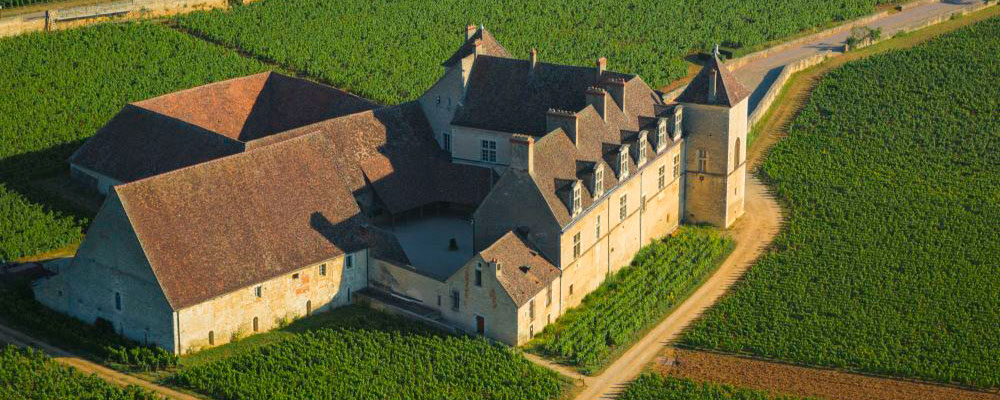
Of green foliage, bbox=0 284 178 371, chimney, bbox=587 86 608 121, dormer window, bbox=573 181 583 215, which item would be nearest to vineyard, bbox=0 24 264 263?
green foliage, bbox=0 284 178 371

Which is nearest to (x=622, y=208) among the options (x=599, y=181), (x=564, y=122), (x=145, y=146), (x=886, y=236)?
(x=599, y=181)

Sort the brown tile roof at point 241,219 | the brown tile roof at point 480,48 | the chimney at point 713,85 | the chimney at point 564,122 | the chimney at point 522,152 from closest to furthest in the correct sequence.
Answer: the brown tile roof at point 241,219
the chimney at point 522,152
the chimney at point 564,122
the chimney at point 713,85
the brown tile roof at point 480,48

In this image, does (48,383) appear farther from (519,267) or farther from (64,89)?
(64,89)

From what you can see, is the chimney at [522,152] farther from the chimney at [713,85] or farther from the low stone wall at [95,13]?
the low stone wall at [95,13]

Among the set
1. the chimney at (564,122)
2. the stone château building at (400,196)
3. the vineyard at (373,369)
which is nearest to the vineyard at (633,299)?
the stone château building at (400,196)

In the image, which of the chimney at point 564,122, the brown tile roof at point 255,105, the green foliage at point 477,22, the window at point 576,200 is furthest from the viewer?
the green foliage at point 477,22

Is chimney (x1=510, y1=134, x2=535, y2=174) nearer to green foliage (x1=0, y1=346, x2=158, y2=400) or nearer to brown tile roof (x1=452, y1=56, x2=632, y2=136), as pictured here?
brown tile roof (x1=452, y1=56, x2=632, y2=136)
